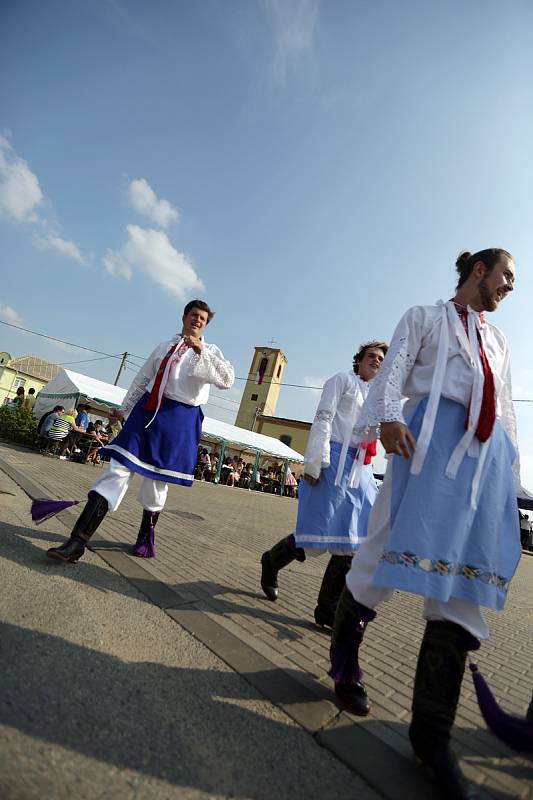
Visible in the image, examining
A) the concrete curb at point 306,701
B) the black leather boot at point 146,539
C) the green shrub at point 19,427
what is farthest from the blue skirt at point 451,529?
the green shrub at point 19,427

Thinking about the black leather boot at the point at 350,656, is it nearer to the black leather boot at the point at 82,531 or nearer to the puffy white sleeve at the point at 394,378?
the puffy white sleeve at the point at 394,378

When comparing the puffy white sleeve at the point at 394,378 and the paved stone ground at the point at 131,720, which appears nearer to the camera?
the paved stone ground at the point at 131,720

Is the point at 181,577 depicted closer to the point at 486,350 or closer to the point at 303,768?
the point at 303,768

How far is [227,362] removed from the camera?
357 cm

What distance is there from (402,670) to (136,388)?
2666mm

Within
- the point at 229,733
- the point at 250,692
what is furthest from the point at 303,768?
the point at 250,692

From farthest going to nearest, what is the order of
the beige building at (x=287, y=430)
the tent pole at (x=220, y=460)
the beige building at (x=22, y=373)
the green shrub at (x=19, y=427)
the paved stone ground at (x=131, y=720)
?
the beige building at (x=287, y=430)
the beige building at (x=22, y=373)
the tent pole at (x=220, y=460)
the green shrub at (x=19, y=427)
the paved stone ground at (x=131, y=720)

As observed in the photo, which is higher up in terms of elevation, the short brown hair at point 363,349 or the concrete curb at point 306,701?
the short brown hair at point 363,349

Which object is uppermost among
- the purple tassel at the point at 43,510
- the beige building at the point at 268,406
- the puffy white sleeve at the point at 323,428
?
the beige building at the point at 268,406

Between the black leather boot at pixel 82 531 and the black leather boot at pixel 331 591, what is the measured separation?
152cm

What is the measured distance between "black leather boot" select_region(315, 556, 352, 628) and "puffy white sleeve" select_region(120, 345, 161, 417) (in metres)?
1.97

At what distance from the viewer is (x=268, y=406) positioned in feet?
206

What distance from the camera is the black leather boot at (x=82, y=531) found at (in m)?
2.72

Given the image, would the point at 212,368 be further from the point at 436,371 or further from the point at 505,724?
the point at 505,724
